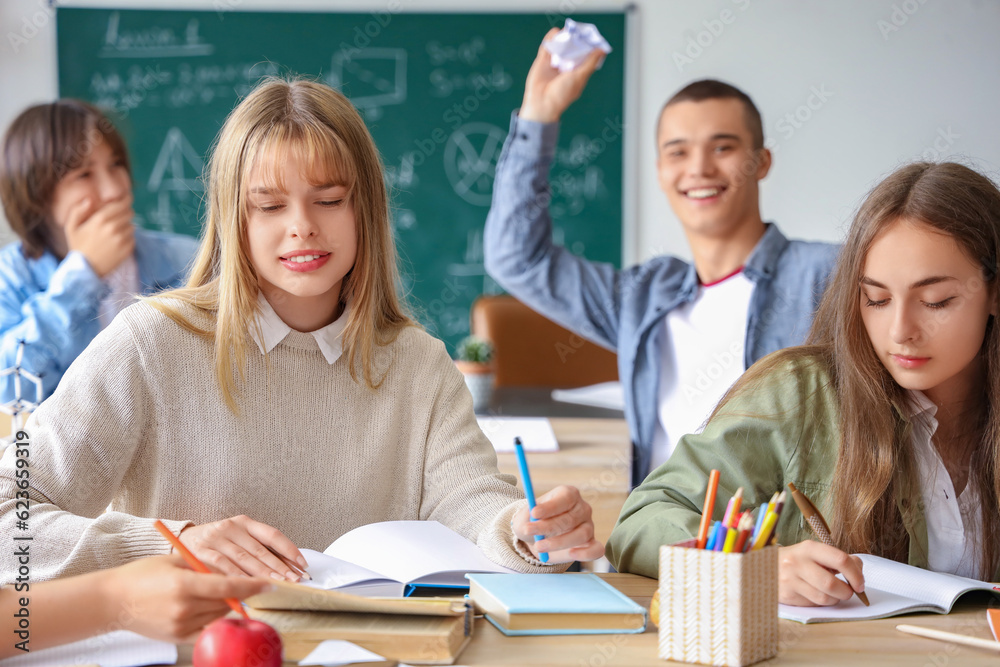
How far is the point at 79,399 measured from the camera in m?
1.06

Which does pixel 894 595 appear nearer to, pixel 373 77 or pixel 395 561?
pixel 395 561

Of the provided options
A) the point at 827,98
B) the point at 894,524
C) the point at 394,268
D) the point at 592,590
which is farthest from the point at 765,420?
the point at 827,98

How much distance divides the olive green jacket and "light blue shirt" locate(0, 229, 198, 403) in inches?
56.4

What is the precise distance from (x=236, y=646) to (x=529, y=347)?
2.63 m

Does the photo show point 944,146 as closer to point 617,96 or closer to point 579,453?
point 617,96

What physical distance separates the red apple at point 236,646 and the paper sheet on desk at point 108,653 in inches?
3.3

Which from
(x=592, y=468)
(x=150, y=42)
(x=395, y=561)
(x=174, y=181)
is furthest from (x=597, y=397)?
(x=150, y=42)

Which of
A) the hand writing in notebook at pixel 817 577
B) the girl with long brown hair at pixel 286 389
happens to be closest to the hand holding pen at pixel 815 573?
the hand writing in notebook at pixel 817 577

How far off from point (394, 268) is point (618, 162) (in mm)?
2757

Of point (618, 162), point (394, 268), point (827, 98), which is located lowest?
point (394, 268)

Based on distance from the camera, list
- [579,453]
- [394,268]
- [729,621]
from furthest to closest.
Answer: [579,453] → [394,268] → [729,621]

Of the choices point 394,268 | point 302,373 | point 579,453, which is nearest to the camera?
point 302,373

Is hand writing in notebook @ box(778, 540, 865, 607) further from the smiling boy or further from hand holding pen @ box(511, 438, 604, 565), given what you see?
the smiling boy

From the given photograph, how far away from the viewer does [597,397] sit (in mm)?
2668
